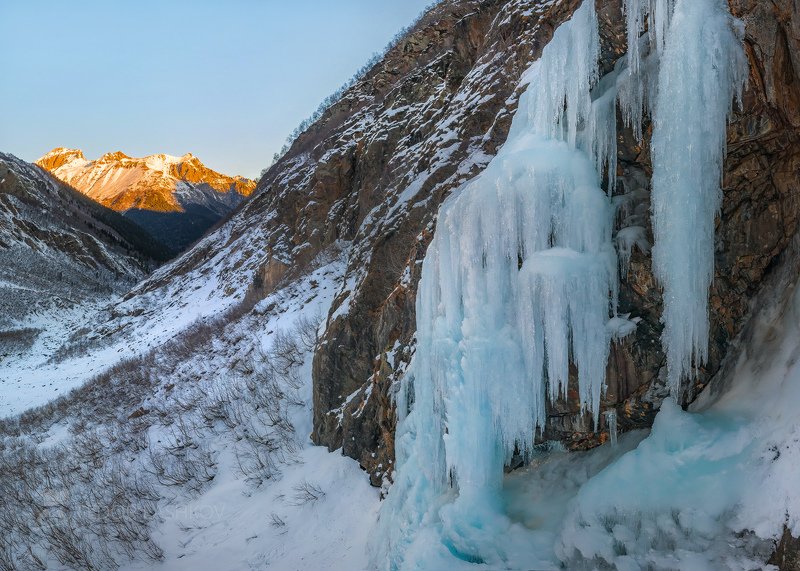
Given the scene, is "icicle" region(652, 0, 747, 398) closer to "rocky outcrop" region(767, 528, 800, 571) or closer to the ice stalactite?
the ice stalactite

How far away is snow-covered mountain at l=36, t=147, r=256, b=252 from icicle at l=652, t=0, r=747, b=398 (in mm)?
103408

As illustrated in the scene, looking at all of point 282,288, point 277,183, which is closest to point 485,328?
point 282,288

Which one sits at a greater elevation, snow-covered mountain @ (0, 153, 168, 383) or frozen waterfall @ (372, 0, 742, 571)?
snow-covered mountain @ (0, 153, 168, 383)

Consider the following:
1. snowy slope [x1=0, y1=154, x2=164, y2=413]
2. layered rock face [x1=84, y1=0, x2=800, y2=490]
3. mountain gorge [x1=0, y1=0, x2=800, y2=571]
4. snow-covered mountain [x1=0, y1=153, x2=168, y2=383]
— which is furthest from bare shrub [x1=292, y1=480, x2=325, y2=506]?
snow-covered mountain [x1=0, y1=153, x2=168, y2=383]

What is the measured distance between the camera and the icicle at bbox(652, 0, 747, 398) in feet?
15.9

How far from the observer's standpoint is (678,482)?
468cm

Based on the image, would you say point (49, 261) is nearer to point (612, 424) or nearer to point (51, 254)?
point (51, 254)

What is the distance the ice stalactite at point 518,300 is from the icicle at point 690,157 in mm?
602

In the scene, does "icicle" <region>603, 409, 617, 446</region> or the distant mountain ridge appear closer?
"icicle" <region>603, 409, 617, 446</region>

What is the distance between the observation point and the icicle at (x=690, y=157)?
191 inches

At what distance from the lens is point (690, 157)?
5.03 metres

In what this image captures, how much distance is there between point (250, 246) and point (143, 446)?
51.4ft

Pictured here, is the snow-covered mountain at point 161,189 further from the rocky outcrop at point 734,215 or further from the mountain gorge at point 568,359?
the rocky outcrop at point 734,215

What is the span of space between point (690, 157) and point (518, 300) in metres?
2.20
